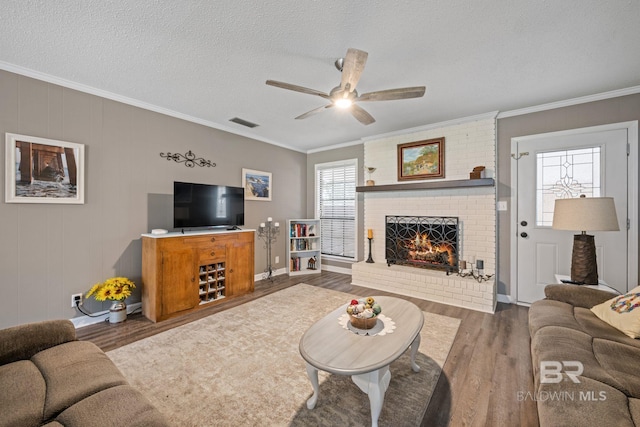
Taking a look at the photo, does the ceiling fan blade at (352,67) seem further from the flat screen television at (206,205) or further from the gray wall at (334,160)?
the gray wall at (334,160)

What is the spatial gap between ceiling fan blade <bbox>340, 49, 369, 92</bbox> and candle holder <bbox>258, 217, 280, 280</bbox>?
10.5ft

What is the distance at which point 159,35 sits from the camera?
1.97 metres

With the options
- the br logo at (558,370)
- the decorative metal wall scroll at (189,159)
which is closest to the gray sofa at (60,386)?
the br logo at (558,370)

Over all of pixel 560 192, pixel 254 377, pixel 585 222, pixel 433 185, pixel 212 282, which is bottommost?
pixel 254 377

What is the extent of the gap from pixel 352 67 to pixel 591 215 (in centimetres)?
245

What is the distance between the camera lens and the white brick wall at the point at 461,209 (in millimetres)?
3447

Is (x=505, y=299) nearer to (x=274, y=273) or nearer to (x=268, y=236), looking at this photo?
(x=274, y=273)

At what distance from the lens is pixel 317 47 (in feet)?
6.83

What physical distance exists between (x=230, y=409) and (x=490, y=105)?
415 cm

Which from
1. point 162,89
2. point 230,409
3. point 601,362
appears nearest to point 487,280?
point 601,362

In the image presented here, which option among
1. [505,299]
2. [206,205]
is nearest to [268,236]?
[206,205]

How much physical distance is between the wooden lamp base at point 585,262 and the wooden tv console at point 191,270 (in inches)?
153

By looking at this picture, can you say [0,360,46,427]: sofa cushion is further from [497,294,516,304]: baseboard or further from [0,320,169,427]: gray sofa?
[497,294,516,304]: baseboard

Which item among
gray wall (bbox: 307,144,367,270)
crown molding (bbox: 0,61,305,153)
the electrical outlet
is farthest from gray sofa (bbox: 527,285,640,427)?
crown molding (bbox: 0,61,305,153)
